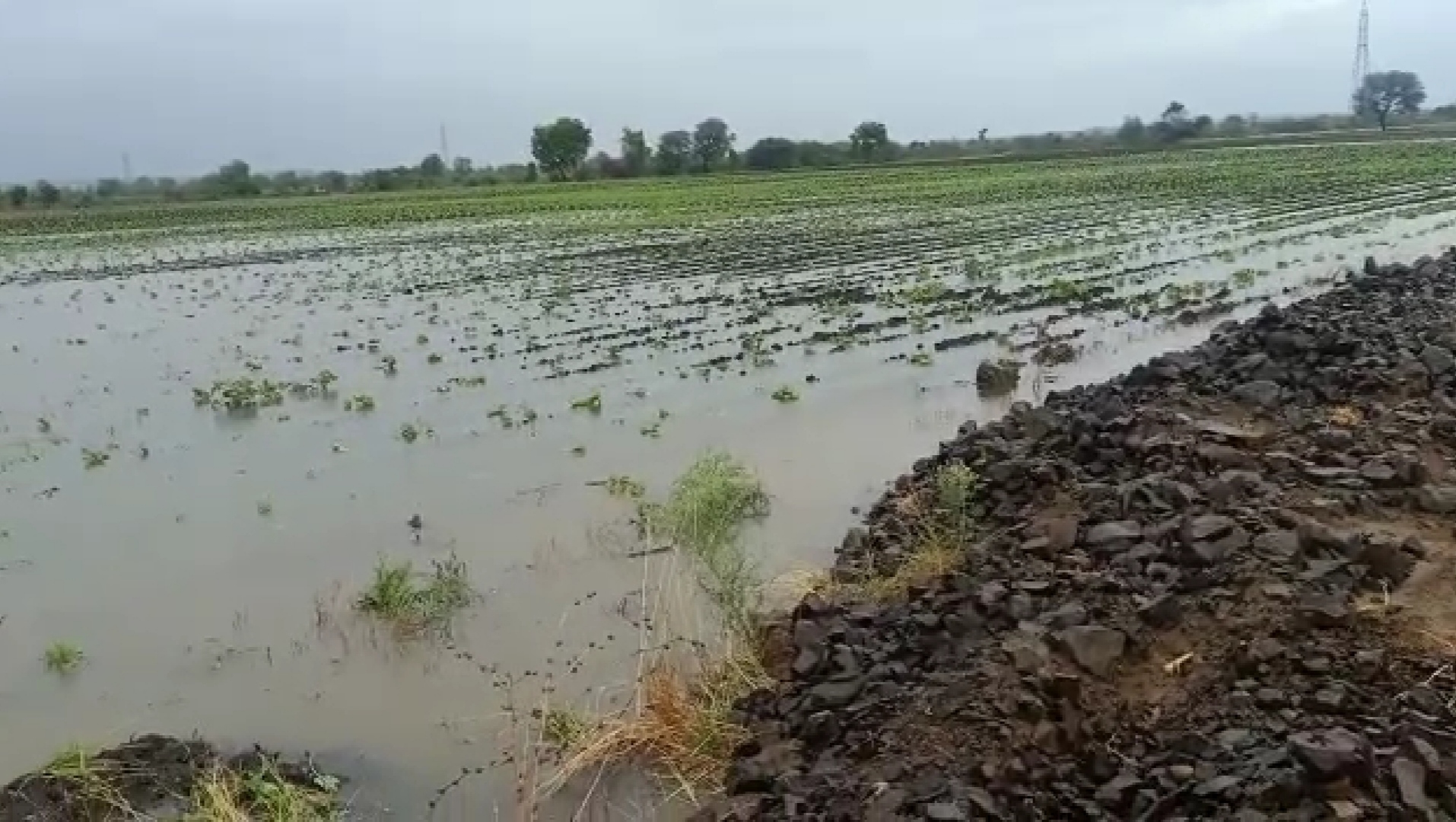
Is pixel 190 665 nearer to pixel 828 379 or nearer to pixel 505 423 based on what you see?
pixel 505 423

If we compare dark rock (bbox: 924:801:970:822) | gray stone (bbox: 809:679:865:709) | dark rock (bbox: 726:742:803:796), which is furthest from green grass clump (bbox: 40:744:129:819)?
dark rock (bbox: 924:801:970:822)

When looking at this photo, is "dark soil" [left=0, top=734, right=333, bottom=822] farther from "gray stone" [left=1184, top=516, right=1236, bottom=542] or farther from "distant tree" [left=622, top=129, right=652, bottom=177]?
"distant tree" [left=622, top=129, right=652, bottom=177]

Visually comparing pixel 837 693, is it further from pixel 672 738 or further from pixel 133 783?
pixel 133 783

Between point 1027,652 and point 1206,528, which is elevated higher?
point 1206,528

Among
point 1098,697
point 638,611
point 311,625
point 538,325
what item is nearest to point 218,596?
point 311,625

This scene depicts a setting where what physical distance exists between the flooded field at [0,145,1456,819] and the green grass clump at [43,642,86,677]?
0.22ft

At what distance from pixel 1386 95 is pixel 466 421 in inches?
4189

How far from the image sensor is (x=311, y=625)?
24.3ft

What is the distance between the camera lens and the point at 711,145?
81750mm

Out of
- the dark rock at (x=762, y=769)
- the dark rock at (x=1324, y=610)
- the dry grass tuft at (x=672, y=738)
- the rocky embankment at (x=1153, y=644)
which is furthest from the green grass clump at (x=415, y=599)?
the dark rock at (x=1324, y=610)

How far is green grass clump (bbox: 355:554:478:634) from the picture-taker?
24.0 feet

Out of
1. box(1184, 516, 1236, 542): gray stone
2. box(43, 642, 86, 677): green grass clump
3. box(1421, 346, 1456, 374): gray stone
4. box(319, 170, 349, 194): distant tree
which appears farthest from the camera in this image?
box(319, 170, 349, 194): distant tree

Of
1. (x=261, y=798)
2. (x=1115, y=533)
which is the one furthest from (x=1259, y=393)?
(x=261, y=798)

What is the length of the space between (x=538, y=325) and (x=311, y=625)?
10.2 m
